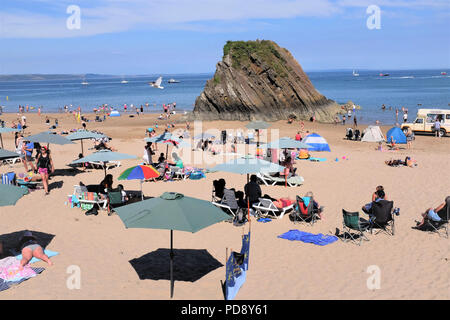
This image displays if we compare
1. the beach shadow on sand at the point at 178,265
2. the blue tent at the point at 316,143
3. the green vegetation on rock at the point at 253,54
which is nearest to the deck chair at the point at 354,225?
the beach shadow on sand at the point at 178,265

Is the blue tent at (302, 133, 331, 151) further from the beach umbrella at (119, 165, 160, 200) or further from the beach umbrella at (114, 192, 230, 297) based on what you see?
the beach umbrella at (114, 192, 230, 297)

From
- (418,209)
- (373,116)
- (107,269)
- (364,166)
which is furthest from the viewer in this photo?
(373,116)

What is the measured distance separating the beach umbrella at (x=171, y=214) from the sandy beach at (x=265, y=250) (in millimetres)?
1400

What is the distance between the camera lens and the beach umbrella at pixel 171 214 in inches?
260

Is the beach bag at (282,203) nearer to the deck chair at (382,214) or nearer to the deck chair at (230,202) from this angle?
the deck chair at (230,202)

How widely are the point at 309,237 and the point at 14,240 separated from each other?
6.98m

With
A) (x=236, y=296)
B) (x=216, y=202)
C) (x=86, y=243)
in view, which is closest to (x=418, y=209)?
(x=216, y=202)

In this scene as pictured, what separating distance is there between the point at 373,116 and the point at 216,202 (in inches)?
1665

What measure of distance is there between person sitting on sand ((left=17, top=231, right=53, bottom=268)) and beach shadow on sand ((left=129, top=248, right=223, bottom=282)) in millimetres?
1760

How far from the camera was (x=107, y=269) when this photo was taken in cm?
814

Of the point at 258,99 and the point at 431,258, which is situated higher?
the point at 258,99

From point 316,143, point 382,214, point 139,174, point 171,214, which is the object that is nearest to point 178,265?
point 171,214

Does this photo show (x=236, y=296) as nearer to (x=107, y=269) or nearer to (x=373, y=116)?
(x=107, y=269)
